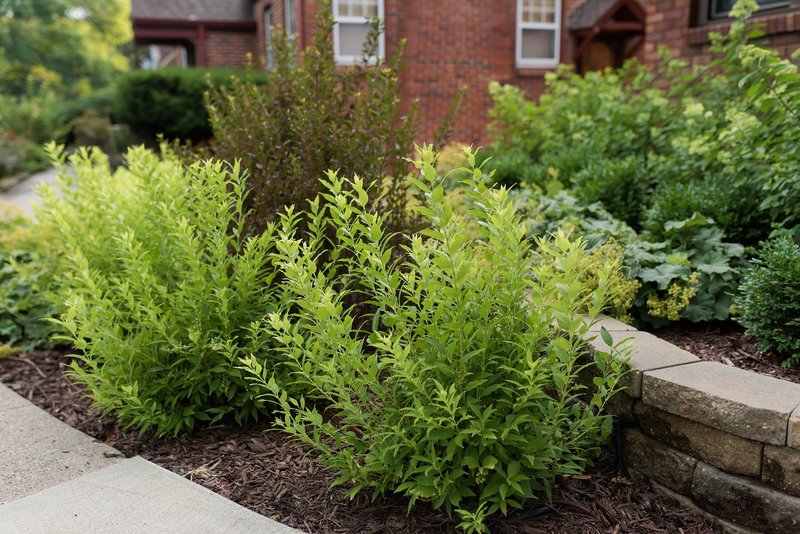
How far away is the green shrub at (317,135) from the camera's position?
3.53 metres

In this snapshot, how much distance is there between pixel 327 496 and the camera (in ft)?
8.84

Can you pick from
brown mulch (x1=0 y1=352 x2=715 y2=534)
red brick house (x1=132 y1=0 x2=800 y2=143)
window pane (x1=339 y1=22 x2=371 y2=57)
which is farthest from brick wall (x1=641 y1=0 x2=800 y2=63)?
window pane (x1=339 y1=22 x2=371 y2=57)

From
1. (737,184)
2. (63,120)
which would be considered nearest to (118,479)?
(737,184)

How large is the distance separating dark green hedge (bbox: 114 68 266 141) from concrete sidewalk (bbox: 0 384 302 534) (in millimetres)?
10826

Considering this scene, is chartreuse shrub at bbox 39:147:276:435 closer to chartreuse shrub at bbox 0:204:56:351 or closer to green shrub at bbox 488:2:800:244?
chartreuse shrub at bbox 0:204:56:351

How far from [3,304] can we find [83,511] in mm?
2730

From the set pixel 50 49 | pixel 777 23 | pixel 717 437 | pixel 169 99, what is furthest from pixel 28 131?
pixel 717 437

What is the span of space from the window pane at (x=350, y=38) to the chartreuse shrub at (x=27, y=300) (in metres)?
8.75

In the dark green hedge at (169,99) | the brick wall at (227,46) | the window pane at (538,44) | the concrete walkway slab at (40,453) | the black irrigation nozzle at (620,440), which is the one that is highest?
the brick wall at (227,46)

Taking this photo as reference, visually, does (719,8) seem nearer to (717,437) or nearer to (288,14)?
(717,437)

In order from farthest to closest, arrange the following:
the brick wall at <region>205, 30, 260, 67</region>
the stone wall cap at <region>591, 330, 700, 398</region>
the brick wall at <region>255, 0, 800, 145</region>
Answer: the brick wall at <region>205, 30, 260, 67</region>, the brick wall at <region>255, 0, 800, 145</region>, the stone wall cap at <region>591, 330, 700, 398</region>

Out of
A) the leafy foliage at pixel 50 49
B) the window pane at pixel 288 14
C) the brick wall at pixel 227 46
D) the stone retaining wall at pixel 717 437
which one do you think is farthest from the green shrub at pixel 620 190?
the leafy foliage at pixel 50 49

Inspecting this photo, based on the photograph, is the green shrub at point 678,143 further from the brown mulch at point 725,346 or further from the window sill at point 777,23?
the brown mulch at point 725,346

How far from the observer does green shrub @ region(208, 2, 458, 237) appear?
3.53 m
